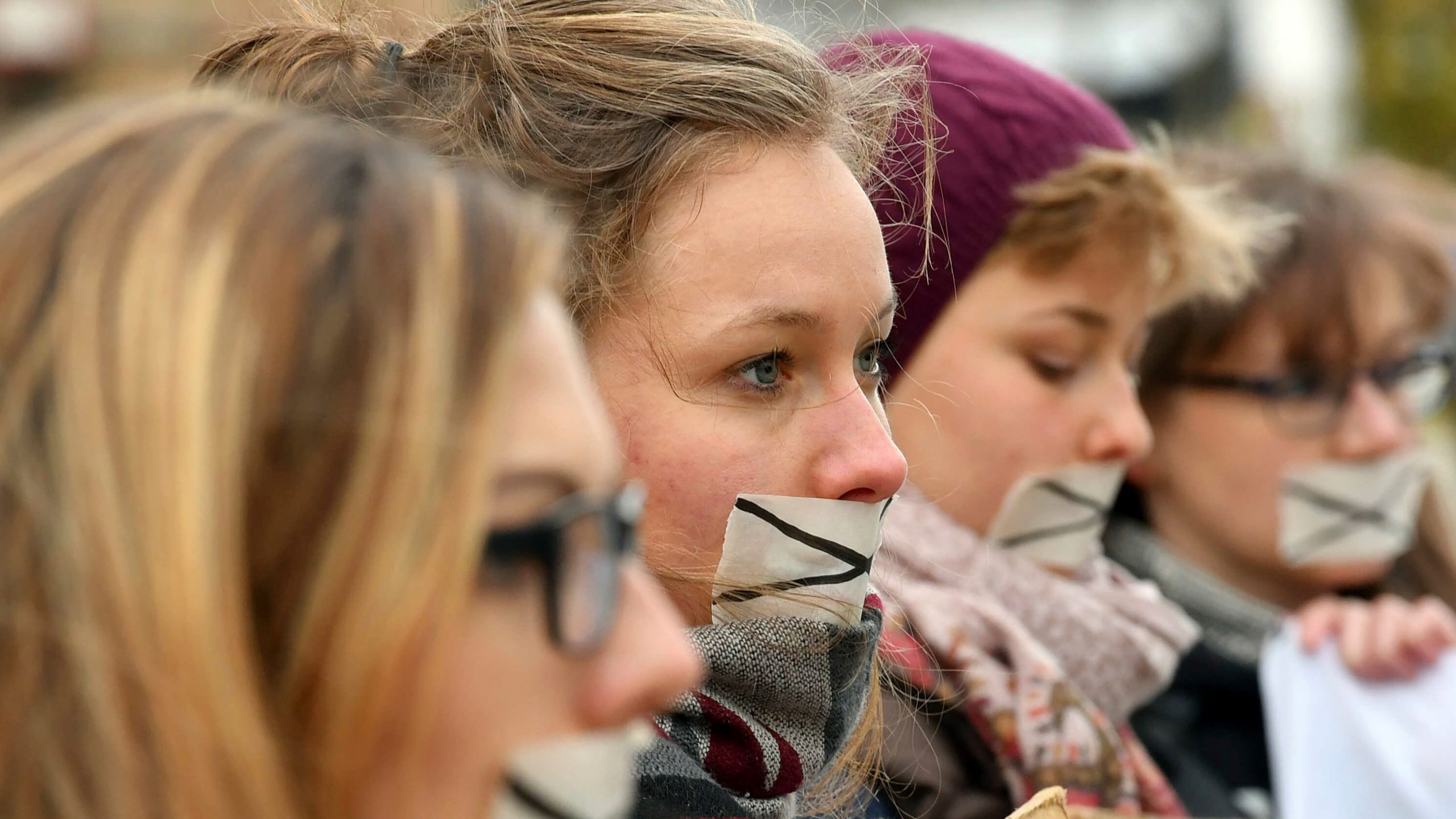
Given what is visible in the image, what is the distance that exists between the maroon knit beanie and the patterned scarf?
335 millimetres

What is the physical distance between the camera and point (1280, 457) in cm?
343

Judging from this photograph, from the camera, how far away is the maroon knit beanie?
267 cm

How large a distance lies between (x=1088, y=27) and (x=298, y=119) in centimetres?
1817

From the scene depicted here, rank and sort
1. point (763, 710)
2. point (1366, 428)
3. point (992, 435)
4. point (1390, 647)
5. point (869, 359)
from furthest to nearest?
point (1366, 428), point (1390, 647), point (992, 435), point (869, 359), point (763, 710)

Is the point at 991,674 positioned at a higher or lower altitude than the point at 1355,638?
higher

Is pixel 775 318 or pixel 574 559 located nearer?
pixel 574 559

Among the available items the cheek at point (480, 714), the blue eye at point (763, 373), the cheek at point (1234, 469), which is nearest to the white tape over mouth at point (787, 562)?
the blue eye at point (763, 373)

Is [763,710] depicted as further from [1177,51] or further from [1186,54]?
[1177,51]

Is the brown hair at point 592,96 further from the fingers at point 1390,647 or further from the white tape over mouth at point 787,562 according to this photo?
the fingers at point 1390,647

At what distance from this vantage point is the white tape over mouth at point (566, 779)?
39.8 inches

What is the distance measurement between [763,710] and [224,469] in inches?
35.5

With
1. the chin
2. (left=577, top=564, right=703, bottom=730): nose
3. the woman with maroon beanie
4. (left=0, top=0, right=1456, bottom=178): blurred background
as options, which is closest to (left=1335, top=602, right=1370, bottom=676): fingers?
the chin

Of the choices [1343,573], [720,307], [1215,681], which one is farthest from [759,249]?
[1343,573]

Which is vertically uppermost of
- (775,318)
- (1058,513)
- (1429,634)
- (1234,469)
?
(775,318)
